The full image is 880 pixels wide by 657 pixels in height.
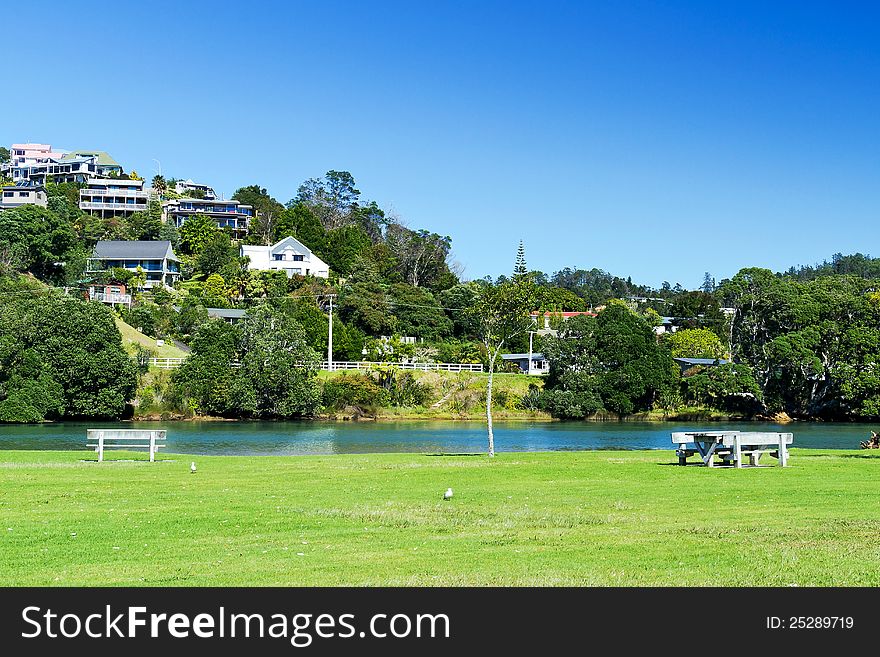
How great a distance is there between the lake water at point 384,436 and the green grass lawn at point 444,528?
80.9 ft

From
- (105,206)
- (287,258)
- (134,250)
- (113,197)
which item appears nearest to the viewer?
(134,250)

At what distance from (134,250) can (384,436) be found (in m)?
77.7

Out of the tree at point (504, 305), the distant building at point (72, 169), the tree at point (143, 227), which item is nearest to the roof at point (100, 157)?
the distant building at point (72, 169)

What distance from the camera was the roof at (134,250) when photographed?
12750 cm

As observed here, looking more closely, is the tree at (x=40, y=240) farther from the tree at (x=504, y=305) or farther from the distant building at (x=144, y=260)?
the tree at (x=504, y=305)

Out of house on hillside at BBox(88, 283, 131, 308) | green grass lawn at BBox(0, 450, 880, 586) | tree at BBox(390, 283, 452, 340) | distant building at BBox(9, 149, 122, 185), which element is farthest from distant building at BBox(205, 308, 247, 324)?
green grass lawn at BBox(0, 450, 880, 586)

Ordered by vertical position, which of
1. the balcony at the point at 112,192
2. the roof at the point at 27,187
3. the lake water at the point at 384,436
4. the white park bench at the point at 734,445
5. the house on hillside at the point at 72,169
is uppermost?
the house on hillside at the point at 72,169

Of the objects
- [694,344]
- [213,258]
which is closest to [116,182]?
[213,258]

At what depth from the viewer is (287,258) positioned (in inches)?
5433

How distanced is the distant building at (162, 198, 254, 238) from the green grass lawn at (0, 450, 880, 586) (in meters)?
139

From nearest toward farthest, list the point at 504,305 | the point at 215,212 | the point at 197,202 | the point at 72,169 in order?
the point at 504,305, the point at 215,212, the point at 197,202, the point at 72,169

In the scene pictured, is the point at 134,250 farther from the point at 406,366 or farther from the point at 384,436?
the point at 384,436

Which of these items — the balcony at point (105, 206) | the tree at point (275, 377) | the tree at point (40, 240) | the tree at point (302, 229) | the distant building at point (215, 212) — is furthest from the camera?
the distant building at point (215, 212)
